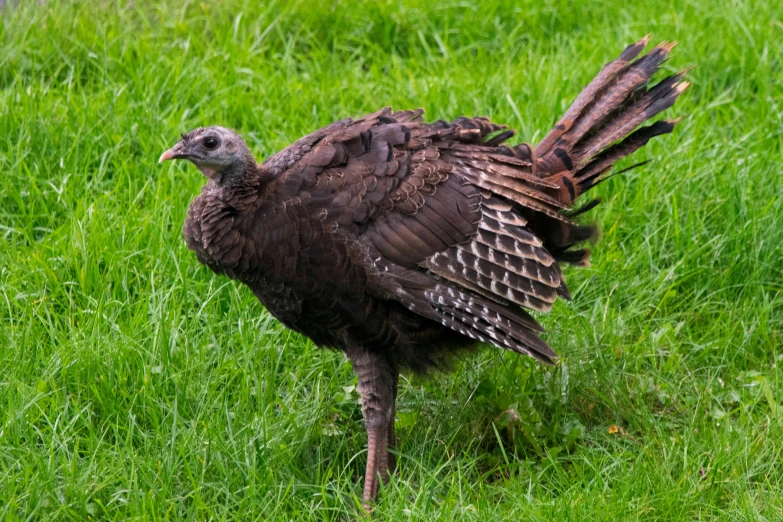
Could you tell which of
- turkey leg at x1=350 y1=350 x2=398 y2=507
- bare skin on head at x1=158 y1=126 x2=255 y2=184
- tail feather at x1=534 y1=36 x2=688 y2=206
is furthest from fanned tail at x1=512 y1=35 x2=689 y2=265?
bare skin on head at x1=158 y1=126 x2=255 y2=184

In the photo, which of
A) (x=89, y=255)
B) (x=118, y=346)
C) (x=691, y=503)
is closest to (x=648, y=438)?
(x=691, y=503)

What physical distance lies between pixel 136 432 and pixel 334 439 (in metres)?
0.88

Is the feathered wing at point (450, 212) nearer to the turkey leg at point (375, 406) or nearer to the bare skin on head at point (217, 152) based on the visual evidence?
the bare skin on head at point (217, 152)

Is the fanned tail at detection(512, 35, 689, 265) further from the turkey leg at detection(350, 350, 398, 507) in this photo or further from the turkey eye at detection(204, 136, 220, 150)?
the turkey eye at detection(204, 136, 220, 150)

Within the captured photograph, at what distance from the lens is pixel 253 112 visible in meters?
6.36

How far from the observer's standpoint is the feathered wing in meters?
4.34

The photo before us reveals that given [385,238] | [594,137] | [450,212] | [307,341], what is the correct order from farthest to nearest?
[307,341]
[594,137]
[450,212]
[385,238]

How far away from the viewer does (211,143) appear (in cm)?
439

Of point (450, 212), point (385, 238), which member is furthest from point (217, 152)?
point (450, 212)

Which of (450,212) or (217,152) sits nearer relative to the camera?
(217,152)

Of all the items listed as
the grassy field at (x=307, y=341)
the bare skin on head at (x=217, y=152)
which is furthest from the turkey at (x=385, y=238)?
the grassy field at (x=307, y=341)

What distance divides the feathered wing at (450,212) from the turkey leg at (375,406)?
344 millimetres

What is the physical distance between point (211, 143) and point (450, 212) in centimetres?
104

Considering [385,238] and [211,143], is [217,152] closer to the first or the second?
[211,143]
